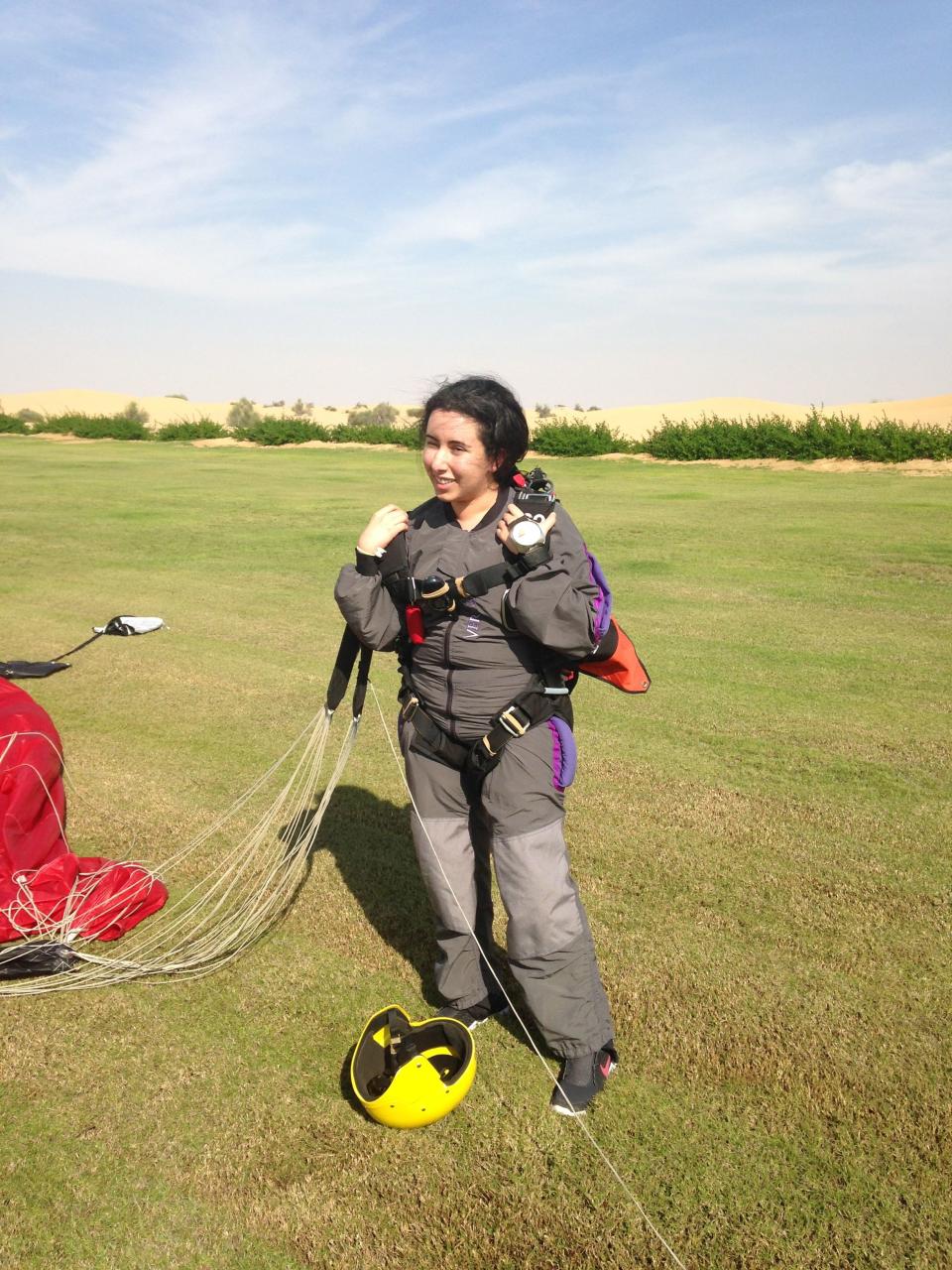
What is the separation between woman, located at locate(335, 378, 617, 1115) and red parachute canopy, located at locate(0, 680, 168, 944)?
178cm

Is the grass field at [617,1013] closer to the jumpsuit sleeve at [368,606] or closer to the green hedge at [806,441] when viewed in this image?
the jumpsuit sleeve at [368,606]

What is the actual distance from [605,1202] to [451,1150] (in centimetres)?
49

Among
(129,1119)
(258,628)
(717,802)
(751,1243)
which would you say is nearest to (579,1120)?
(751,1243)

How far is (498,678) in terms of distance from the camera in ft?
11.0

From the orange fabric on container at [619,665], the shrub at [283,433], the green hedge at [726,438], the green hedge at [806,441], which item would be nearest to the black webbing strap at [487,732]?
the orange fabric on container at [619,665]

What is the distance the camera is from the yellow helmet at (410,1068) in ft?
10.4

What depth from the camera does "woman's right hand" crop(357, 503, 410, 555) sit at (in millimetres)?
3275

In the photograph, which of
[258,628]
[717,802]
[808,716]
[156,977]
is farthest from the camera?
[258,628]

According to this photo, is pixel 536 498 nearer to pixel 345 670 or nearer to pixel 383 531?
pixel 383 531

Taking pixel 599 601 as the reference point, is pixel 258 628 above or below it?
below

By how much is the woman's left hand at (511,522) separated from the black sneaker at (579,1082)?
1705 millimetres

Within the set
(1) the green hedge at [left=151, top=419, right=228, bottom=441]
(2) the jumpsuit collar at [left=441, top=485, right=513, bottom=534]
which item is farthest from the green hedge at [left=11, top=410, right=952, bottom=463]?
(2) the jumpsuit collar at [left=441, top=485, right=513, bottom=534]

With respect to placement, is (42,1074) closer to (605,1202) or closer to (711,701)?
(605,1202)

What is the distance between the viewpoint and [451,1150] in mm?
3100
